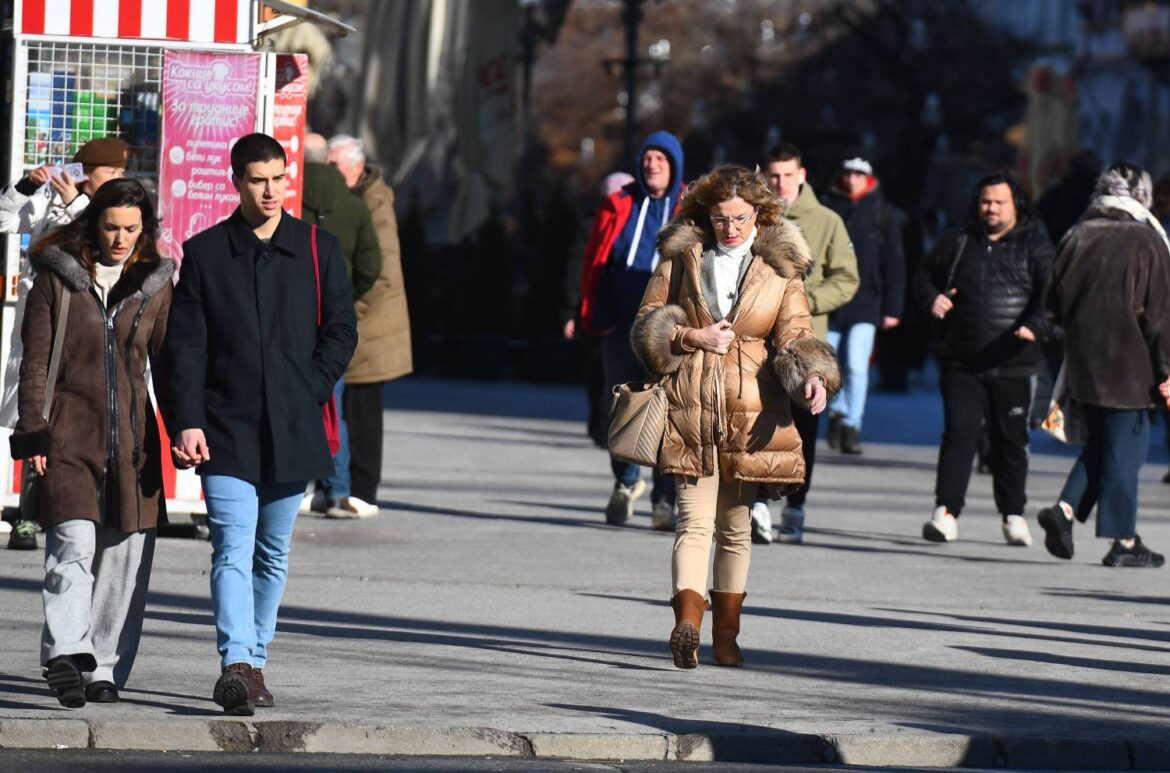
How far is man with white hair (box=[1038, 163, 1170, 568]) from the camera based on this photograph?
11922 millimetres

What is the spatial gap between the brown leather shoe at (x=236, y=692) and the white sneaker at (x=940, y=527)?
607 centimetres

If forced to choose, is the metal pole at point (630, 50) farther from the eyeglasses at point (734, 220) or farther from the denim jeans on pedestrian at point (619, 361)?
the eyeglasses at point (734, 220)

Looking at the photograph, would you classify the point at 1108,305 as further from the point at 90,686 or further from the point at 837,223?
the point at 90,686

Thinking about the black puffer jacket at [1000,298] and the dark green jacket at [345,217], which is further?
the dark green jacket at [345,217]

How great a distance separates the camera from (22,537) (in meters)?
11.5

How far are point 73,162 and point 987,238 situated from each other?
4.52m

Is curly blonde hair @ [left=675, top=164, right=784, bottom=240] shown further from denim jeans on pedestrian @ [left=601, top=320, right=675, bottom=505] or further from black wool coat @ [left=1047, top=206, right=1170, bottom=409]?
denim jeans on pedestrian @ [left=601, top=320, right=675, bottom=505]

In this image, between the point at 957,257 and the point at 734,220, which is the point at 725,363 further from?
the point at 957,257

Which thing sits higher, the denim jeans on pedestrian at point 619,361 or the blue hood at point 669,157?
the blue hood at point 669,157

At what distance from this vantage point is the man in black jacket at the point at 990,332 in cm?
1275

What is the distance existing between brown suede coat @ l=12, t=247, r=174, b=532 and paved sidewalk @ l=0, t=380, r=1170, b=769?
612 mm

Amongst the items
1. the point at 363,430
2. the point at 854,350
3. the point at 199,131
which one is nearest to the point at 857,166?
the point at 854,350

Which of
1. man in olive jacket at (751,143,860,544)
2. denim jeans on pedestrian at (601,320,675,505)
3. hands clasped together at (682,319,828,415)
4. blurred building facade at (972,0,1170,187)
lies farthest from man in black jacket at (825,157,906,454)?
blurred building facade at (972,0,1170,187)

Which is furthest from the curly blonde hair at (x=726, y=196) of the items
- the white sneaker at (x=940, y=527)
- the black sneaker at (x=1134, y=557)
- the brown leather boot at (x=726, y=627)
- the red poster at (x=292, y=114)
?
the white sneaker at (x=940, y=527)
